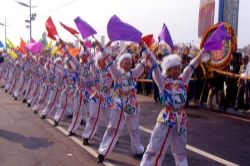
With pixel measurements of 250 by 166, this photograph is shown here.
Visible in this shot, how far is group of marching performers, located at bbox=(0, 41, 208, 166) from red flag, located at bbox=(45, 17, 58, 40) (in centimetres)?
42

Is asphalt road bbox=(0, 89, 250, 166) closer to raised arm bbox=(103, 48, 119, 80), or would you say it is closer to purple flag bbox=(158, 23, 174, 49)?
raised arm bbox=(103, 48, 119, 80)

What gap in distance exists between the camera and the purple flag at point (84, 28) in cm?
736

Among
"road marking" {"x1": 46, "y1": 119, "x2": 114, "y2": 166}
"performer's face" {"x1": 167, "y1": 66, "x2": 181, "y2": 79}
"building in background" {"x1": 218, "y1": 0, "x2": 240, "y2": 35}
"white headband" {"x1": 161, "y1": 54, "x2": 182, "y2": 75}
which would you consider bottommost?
"road marking" {"x1": 46, "y1": 119, "x2": 114, "y2": 166}

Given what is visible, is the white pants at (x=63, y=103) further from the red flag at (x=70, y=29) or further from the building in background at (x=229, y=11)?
the building in background at (x=229, y=11)

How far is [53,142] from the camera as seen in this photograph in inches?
327

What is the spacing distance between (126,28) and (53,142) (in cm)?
357

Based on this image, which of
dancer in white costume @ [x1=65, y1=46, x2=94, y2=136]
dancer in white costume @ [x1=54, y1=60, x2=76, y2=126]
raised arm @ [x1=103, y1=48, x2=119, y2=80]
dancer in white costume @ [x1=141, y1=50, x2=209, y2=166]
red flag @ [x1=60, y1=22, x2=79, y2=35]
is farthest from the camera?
dancer in white costume @ [x1=54, y1=60, x2=76, y2=126]

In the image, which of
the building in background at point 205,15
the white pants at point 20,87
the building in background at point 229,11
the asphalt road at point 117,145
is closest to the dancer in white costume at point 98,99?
the asphalt road at point 117,145

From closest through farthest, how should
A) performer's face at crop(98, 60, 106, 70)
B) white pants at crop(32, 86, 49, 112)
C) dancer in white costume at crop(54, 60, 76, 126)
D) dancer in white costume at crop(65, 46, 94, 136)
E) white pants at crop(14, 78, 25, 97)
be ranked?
performer's face at crop(98, 60, 106, 70) < dancer in white costume at crop(65, 46, 94, 136) < dancer in white costume at crop(54, 60, 76, 126) < white pants at crop(32, 86, 49, 112) < white pants at crop(14, 78, 25, 97)

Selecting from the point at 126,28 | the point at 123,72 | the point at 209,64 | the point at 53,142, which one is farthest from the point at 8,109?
the point at 126,28

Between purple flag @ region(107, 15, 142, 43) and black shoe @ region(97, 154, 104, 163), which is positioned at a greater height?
purple flag @ region(107, 15, 142, 43)

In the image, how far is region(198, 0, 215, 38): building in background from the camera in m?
17.6

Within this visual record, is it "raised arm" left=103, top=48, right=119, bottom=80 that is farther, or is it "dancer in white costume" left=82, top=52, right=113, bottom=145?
"dancer in white costume" left=82, top=52, right=113, bottom=145

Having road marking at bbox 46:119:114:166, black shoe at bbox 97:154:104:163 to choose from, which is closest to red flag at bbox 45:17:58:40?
road marking at bbox 46:119:114:166
